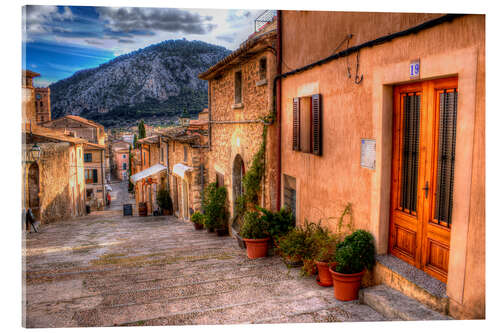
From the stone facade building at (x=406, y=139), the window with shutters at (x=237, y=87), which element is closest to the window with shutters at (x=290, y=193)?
the stone facade building at (x=406, y=139)

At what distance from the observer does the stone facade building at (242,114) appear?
6.99 meters

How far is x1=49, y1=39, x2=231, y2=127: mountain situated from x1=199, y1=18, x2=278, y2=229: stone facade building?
1.37m

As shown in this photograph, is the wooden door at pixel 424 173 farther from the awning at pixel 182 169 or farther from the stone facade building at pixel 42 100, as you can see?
the awning at pixel 182 169

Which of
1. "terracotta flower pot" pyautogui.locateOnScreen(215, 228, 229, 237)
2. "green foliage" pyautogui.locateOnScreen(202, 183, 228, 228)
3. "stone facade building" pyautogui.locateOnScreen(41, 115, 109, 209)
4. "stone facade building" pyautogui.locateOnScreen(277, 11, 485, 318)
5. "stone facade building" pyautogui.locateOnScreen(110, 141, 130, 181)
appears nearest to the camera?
"stone facade building" pyautogui.locateOnScreen(277, 11, 485, 318)

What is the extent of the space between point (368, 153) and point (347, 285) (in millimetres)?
1469

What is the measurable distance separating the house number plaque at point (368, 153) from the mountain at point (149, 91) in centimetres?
700

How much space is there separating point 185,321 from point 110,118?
1797 centimetres

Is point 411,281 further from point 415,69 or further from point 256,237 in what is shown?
point 256,237

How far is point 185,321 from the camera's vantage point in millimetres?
3592

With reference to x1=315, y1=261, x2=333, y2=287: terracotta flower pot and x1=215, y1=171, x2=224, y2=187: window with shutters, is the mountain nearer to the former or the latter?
x1=215, y1=171, x2=224, y2=187: window with shutters

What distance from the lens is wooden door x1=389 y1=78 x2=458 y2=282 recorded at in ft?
10.4

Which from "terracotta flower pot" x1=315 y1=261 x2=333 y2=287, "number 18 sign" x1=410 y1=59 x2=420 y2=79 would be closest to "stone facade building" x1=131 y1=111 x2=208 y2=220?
"terracotta flower pot" x1=315 y1=261 x2=333 y2=287

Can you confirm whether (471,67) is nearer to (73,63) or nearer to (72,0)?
(72,0)

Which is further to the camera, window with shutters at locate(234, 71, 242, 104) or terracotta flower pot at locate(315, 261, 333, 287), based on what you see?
window with shutters at locate(234, 71, 242, 104)
